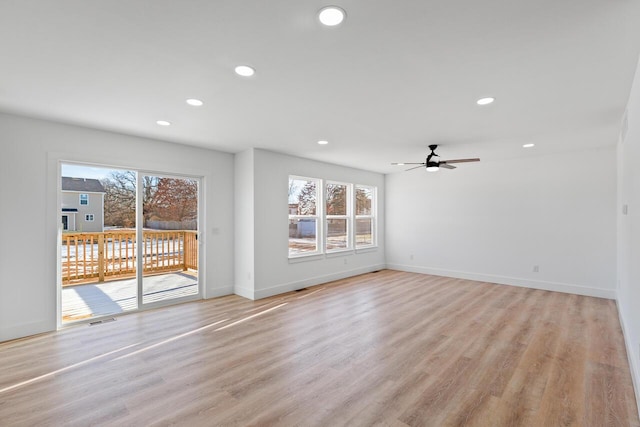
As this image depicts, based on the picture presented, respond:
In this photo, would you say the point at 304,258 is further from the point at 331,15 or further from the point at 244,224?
the point at 331,15

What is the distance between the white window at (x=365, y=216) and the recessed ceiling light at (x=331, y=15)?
553cm

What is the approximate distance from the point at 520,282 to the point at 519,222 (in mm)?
1124

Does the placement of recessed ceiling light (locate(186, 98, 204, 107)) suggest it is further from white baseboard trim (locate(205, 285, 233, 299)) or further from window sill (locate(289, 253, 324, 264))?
window sill (locate(289, 253, 324, 264))

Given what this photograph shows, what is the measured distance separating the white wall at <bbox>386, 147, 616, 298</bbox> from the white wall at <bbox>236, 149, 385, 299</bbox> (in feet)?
7.77

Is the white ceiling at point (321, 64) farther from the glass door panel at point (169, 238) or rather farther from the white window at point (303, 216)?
the white window at point (303, 216)

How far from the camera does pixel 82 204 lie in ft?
13.1

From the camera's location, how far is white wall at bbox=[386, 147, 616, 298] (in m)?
5.09

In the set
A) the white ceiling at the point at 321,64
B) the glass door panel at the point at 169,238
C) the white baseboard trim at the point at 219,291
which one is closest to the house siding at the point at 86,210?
the glass door panel at the point at 169,238

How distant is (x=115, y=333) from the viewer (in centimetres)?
353

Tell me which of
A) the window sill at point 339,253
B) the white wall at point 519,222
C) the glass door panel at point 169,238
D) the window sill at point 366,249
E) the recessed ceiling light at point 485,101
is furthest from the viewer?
the window sill at point 366,249

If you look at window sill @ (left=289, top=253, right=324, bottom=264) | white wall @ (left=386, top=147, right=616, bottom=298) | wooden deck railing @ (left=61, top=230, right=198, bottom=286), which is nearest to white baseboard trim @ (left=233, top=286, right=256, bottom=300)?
wooden deck railing @ (left=61, top=230, right=198, bottom=286)

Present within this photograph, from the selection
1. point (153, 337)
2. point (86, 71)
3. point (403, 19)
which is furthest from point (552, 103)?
point (153, 337)

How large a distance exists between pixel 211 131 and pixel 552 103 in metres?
3.87

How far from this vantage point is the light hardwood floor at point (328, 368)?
6.92ft
